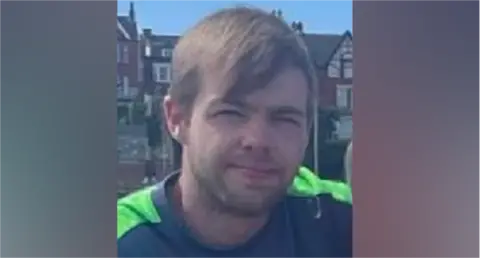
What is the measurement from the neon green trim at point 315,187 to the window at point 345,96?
262mm

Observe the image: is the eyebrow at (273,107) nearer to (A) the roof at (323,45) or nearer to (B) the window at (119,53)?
(A) the roof at (323,45)

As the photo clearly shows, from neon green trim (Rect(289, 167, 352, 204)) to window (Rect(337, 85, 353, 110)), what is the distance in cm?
26

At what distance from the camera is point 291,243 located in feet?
10.1

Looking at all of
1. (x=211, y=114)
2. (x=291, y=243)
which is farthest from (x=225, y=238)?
(x=211, y=114)

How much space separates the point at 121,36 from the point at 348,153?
0.90 metres

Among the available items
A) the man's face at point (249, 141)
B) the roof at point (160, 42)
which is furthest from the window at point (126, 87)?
the man's face at point (249, 141)

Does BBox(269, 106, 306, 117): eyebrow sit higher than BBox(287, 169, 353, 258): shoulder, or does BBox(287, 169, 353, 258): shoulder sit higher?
BBox(269, 106, 306, 117): eyebrow

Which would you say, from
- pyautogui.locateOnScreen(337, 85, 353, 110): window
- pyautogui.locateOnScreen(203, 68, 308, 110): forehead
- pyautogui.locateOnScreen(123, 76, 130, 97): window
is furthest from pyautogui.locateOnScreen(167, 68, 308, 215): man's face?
pyautogui.locateOnScreen(123, 76, 130, 97): window

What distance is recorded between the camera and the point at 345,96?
10.0 feet

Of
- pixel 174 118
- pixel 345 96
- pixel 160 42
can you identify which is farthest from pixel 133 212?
pixel 345 96

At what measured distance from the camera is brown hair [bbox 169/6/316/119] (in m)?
2.96

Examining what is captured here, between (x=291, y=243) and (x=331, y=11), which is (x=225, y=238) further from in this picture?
(x=331, y=11)

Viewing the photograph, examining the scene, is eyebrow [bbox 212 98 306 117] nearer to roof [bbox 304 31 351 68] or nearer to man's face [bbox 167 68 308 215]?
man's face [bbox 167 68 308 215]

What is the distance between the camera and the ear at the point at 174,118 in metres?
2.97
